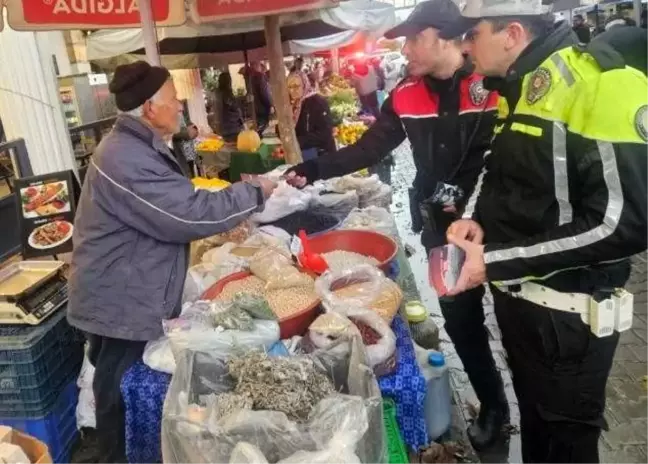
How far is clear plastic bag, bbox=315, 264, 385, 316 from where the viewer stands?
2.48 m

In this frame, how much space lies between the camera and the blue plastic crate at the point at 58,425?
3.19 metres

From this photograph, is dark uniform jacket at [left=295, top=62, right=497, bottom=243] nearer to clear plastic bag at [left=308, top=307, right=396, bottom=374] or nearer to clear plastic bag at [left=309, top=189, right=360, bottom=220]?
clear plastic bag at [left=309, top=189, right=360, bottom=220]

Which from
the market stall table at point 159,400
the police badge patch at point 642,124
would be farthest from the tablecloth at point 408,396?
the police badge patch at point 642,124

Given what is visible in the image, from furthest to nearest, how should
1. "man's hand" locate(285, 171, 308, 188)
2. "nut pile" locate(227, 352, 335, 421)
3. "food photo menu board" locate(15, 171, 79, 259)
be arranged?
"food photo menu board" locate(15, 171, 79, 259) < "man's hand" locate(285, 171, 308, 188) < "nut pile" locate(227, 352, 335, 421)

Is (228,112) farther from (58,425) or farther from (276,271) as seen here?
(276,271)

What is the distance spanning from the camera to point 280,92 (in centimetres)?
686

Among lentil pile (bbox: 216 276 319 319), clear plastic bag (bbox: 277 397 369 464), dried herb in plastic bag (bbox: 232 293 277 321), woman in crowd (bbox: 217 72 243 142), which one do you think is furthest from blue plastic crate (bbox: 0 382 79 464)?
woman in crowd (bbox: 217 72 243 142)

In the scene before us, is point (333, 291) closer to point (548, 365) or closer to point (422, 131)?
point (548, 365)

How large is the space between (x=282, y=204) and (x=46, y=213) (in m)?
1.59

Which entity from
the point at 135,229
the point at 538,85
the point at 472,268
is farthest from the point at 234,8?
the point at 472,268

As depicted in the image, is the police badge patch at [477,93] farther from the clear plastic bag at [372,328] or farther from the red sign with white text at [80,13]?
the red sign with white text at [80,13]

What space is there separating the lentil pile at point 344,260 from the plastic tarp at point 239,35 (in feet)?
13.0

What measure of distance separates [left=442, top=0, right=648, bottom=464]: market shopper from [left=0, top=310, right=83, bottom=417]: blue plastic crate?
2.32 metres

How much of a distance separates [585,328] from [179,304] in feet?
5.70
